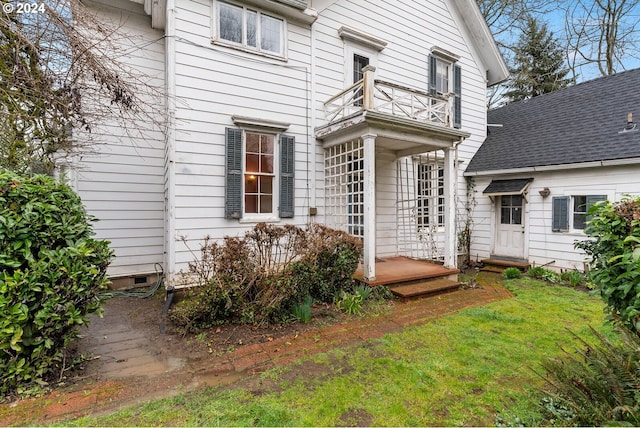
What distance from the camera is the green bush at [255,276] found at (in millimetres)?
4098

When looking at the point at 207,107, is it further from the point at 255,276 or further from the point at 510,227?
the point at 510,227

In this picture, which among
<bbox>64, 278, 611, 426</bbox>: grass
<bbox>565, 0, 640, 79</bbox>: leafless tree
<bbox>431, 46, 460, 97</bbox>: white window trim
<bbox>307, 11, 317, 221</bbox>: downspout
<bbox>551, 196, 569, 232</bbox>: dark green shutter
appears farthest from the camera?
<bbox>565, 0, 640, 79</bbox>: leafless tree

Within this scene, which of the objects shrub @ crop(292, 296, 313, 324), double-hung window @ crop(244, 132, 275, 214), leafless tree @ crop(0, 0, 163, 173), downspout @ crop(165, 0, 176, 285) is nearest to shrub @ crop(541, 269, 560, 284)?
shrub @ crop(292, 296, 313, 324)

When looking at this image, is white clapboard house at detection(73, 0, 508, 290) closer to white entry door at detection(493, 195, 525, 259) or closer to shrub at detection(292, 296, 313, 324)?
shrub at detection(292, 296, 313, 324)

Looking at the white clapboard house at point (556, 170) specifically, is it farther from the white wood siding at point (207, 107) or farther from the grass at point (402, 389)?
the white wood siding at point (207, 107)

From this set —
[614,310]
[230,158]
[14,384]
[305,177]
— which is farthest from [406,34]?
[14,384]

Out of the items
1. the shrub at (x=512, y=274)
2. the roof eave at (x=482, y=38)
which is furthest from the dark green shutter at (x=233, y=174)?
the roof eave at (x=482, y=38)

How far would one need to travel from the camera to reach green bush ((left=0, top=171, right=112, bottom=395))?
104 inches

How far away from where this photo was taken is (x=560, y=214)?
7918mm

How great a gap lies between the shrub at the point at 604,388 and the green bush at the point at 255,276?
3060 mm

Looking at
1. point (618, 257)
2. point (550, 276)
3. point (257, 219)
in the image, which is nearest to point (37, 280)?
point (257, 219)

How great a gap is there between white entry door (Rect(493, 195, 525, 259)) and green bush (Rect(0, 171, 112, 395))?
9.98 meters

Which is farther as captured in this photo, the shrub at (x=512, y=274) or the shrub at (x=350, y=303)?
the shrub at (x=512, y=274)

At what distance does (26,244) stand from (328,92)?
5.95 m
